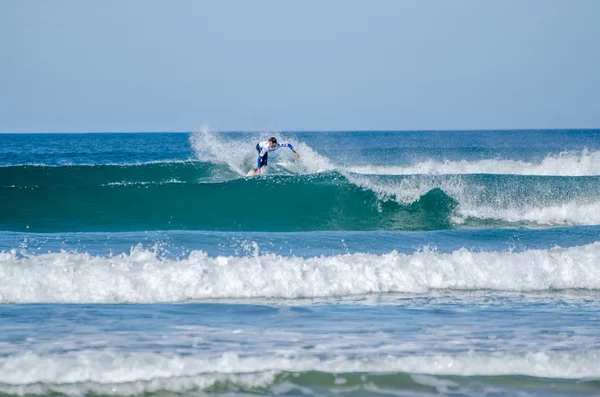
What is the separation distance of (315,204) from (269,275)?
786cm

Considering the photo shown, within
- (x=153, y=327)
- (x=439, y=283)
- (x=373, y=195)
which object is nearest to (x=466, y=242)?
(x=439, y=283)

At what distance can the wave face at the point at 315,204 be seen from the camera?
1474cm

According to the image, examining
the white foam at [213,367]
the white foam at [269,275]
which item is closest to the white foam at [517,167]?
the white foam at [269,275]

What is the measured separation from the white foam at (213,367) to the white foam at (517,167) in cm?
1887

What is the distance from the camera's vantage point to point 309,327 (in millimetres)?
6539

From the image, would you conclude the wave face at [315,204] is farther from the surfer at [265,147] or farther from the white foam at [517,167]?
the white foam at [517,167]

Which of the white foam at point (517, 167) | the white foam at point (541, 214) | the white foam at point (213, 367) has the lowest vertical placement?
the white foam at point (213, 367)

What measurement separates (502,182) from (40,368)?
14089 mm

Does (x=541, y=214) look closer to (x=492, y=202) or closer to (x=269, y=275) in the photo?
(x=492, y=202)

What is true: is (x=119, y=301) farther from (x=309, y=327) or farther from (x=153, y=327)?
(x=309, y=327)

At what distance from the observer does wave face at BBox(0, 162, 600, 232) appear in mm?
14742

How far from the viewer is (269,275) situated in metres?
8.51

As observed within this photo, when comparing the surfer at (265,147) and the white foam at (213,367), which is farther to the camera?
the surfer at (265,147)

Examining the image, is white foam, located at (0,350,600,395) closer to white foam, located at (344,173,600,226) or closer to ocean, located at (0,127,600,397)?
ocean, located at (0,127,600,397)
